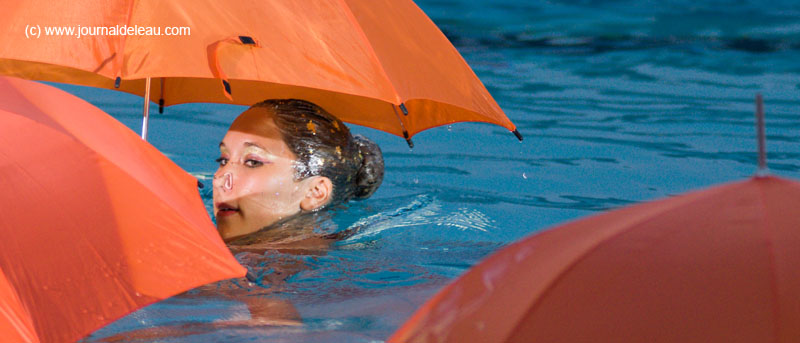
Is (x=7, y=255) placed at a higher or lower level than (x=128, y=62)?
lower

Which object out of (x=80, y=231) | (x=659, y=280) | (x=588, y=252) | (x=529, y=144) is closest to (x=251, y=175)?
(x=80, y=231)

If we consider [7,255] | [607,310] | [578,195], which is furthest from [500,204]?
[607,310]

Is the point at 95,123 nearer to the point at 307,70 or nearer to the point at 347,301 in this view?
the point at 307,70

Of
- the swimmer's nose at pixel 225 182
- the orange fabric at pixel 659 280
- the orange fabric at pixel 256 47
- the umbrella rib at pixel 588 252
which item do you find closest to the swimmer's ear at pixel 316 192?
the swimmer's nose at pixel 225 182

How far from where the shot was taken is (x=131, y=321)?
3502mm

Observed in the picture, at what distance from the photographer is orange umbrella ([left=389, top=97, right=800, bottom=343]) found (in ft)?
5.71

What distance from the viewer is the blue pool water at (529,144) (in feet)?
13.2

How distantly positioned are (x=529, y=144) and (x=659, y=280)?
21.2ft

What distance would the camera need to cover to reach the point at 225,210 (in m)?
4.61

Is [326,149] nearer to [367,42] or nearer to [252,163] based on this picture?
[252,163]

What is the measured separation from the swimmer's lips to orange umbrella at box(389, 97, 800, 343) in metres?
2.76

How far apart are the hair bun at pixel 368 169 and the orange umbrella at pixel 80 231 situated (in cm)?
206

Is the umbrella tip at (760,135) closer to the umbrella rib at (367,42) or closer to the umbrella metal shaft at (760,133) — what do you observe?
the umbrella metal shaft at (760,133)

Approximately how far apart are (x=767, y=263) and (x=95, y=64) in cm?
276
